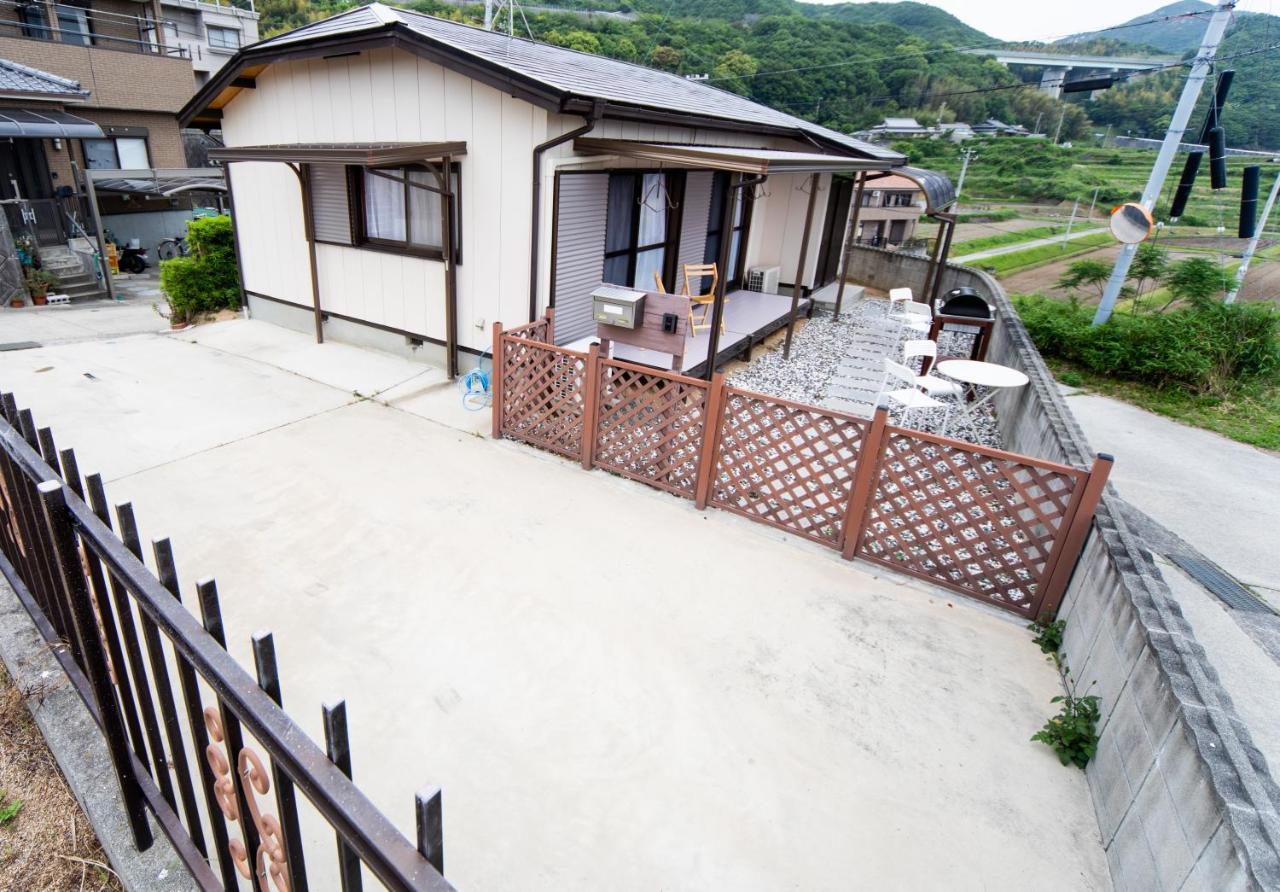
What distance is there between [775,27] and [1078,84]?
121ft

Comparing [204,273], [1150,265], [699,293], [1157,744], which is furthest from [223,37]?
[1157,744]

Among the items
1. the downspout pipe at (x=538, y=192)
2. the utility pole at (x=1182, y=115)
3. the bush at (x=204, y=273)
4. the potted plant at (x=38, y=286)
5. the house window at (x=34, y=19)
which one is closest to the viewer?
the downspout pipe at (x=538, y=192)

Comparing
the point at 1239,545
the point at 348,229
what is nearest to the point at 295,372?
the point at 348,229

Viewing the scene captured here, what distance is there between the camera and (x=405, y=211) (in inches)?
286

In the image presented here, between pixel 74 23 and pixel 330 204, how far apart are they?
14.2 m

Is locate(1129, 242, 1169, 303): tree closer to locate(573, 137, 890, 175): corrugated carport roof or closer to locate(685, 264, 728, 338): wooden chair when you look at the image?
locate(685, 264, 728, 338): wooden chair

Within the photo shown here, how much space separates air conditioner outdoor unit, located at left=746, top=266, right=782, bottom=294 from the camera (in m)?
11.6

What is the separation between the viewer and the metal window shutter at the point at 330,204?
7566mm

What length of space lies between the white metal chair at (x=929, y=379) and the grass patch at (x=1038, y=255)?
22406 mm

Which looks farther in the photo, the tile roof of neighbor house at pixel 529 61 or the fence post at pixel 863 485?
the tile roof of neighbor house at pixel 529 61

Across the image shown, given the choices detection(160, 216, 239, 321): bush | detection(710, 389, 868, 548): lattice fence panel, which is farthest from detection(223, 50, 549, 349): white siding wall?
detection(710, 389, 868, 548): lattice fence panel

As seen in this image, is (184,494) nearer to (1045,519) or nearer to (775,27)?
(1045,519)

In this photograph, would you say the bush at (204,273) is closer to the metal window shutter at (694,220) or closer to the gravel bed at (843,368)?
the metal window shutter at (694,220)

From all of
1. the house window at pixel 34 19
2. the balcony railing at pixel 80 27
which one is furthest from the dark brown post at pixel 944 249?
the house window at pixel 34 19
